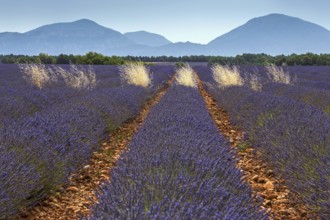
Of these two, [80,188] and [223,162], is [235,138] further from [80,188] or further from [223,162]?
[223,162]

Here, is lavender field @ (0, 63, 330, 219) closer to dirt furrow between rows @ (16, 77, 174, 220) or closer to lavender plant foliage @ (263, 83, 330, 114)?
dirt furrow between rows @ (16, 77, 174, 220)

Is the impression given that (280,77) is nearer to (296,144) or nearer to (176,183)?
(296,144)

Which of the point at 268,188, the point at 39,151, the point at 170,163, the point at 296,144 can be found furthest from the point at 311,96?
the point at 39,151

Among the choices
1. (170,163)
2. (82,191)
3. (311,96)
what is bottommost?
(82,191)

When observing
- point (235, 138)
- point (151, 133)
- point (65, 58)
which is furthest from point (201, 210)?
point (65, 58)

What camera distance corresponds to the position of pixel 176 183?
266cm

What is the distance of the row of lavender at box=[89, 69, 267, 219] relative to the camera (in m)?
2.16

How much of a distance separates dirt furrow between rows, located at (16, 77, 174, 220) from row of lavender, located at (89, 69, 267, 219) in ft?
0.64

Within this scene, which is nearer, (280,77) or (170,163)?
(170,163)

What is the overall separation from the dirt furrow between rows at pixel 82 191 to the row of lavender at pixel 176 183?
19 centimetres

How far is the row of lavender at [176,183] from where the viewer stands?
2160 mm

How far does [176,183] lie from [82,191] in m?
2.18

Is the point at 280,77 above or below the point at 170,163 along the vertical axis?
below

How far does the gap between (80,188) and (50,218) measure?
94 cm
